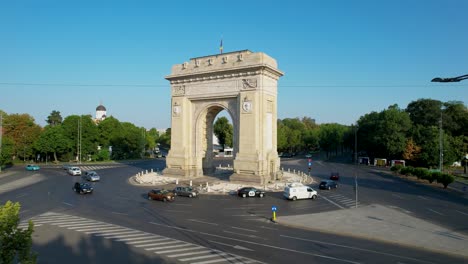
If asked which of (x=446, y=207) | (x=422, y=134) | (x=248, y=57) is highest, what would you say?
(x=248, y=57)

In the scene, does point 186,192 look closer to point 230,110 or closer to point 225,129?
point 230,110

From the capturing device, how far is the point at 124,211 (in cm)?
2786

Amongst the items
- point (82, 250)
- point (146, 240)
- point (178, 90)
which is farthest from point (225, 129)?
point (82, 250)

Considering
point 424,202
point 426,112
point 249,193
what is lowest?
point 424,202

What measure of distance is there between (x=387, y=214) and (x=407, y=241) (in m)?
8.14

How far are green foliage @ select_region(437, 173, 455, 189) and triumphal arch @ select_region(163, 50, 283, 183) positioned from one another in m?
23.0

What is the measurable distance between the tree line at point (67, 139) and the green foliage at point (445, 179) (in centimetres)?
7720

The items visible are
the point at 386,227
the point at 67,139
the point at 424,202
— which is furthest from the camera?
the point at 67,139

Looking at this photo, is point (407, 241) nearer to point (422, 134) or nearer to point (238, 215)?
point (238, 215)

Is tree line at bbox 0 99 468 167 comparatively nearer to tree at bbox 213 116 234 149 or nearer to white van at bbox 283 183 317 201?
tree at bbox 213 116 234 149

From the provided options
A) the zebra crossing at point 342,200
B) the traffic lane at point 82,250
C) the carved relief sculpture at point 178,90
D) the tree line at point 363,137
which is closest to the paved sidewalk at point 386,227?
the zebra crossing at point 342,200

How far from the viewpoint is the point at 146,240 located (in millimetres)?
19203

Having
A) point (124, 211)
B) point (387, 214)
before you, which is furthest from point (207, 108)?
point (387, 214)

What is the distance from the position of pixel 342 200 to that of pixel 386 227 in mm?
11342
